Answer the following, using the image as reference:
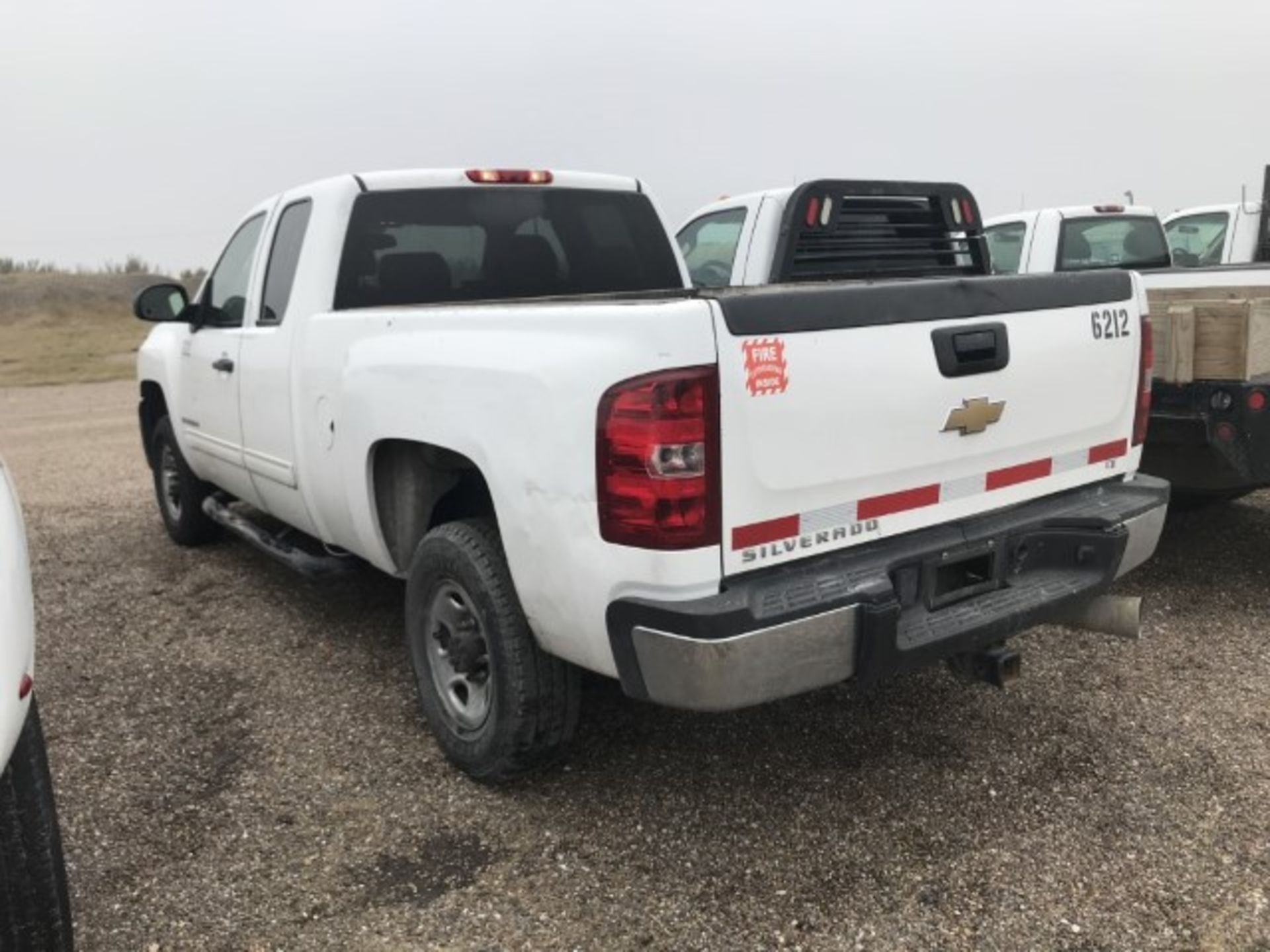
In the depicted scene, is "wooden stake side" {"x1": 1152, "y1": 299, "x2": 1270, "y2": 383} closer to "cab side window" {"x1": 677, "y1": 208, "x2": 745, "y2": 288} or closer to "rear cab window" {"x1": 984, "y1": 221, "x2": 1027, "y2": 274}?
"cab side window" {"x1": 677, "y1": 208, "x2": 745, "y2": 288}

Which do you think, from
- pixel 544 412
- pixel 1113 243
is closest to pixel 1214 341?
pixel 544 412

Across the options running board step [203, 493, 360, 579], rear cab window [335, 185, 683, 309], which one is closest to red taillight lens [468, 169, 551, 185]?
rear cab window [335, 185, 683, 309]

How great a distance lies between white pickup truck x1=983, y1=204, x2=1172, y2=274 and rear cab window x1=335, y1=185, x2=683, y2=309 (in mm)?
4593

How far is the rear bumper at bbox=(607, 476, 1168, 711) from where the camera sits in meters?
2.62

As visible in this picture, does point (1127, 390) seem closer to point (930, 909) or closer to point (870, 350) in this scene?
point (870, 350)

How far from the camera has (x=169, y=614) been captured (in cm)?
534

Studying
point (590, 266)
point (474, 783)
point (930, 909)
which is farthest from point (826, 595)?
point (590, 266)

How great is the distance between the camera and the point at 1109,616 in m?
3.43

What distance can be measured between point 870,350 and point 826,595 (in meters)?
0.64

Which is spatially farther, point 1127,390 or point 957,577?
point 1127,390

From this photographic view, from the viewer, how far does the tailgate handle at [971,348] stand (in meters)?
2.96

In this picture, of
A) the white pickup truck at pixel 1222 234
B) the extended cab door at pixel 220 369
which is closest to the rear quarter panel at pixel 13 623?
the extended cab door at pixel 220 369

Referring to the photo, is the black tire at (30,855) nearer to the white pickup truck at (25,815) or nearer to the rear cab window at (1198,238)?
the white pickup truck at (25,815)

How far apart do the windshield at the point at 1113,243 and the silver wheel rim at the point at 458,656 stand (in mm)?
6786
